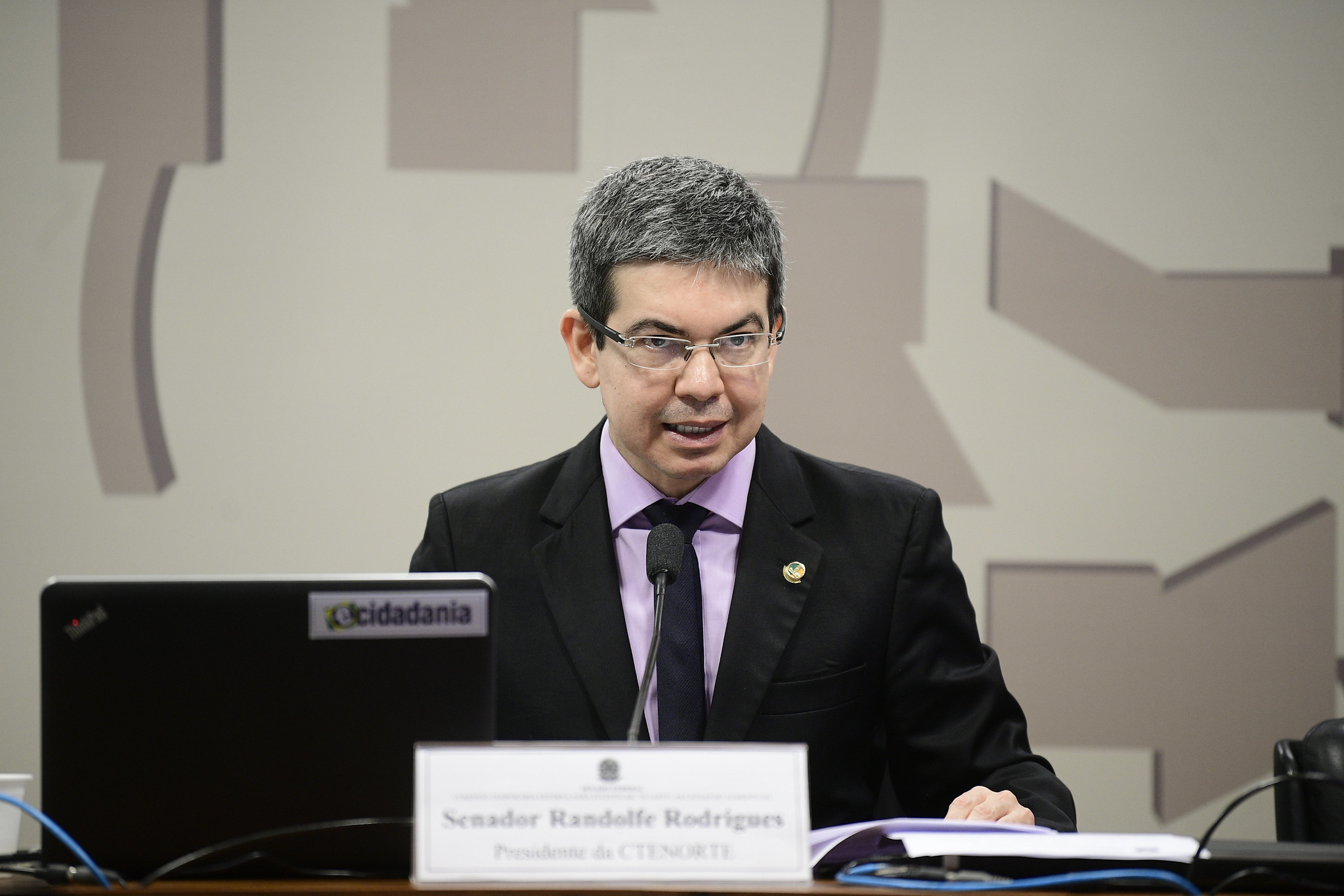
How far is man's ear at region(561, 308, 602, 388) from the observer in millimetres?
1740

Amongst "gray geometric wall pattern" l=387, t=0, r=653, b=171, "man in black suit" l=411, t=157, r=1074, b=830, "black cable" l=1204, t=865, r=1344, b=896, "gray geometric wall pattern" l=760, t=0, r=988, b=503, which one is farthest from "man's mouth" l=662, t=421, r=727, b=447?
"gray geometric wall pattern" l=387, t=0, r=653, b=171

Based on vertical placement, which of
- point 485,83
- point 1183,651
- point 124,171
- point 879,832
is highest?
point 485,83

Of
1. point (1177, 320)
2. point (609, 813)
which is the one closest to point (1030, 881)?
point (609, 813)

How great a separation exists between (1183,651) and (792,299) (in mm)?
1280

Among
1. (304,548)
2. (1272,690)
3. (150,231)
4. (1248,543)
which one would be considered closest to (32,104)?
(150,231)

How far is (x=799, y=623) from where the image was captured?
1.67 meters

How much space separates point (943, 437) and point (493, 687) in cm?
189

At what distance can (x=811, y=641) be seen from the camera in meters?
1.66

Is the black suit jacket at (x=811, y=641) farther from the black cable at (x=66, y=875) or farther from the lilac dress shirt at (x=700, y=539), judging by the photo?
the black cable at (x=66, y=875)

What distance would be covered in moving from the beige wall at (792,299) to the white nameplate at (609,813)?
1.81 m

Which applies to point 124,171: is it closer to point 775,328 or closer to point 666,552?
point 775,328

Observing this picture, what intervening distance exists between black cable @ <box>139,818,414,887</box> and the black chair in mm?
1332

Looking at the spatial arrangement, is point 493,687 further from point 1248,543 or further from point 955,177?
point 1248,543

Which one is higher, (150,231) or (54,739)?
(150,231)
